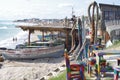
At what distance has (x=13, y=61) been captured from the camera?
3095 centimetres

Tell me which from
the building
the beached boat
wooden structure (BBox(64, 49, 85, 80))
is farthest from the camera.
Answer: the building

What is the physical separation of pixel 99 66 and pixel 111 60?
281 cm

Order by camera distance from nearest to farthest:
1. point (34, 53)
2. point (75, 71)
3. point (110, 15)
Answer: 1. point (75, 71)
2. point (34, 53)
3. point (110, 15)

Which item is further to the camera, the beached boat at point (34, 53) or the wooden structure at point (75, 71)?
the beached boat at point (34, 53)

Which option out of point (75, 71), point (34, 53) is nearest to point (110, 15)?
point (34, 53)

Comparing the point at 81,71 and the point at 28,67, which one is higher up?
the point at 81,71

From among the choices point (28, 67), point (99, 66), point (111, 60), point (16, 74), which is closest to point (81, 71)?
point (99, 66)

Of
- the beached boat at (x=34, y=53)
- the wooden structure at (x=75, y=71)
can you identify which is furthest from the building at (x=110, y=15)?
the wooden structure at (x=75, y=71)

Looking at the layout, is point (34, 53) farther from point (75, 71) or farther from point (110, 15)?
point (75, 71)

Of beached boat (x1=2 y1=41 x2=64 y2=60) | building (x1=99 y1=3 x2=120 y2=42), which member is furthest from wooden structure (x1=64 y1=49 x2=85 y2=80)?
beached boat (x1=2 y1=41 x2=64 y2=60)

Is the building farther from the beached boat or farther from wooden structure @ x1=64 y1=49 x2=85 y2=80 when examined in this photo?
wooden structure @ x1=64 y1=49 x2=85 y2=80

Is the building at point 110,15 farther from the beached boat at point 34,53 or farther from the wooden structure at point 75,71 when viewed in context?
the wooden structure at point 75,71

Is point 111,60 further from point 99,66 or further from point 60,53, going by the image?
point 60,53

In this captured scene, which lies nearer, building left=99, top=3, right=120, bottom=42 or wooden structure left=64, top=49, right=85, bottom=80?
wooden structure left=64, top=49, right=85, bottom=80
